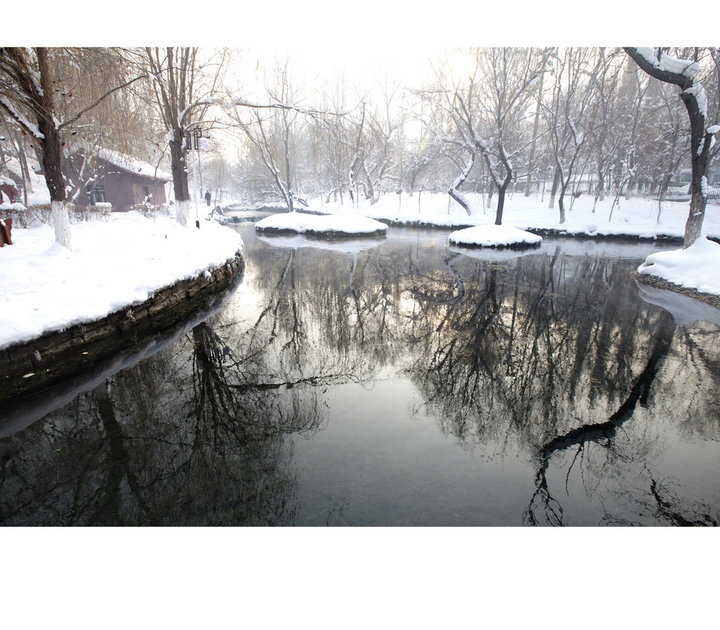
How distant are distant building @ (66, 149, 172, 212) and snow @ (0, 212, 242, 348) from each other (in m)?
14.8

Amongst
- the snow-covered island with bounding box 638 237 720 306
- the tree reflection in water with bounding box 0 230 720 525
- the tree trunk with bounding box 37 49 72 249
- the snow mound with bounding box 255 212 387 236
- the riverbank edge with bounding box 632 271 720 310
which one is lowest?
the tree reflection in water with bounding box 0 230 720 525

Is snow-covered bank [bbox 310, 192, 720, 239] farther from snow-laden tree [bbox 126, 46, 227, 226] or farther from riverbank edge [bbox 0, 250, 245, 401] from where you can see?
riverbank edge [bbox 0, 250, 245, 401]

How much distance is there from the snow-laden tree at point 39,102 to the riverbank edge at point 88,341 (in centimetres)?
281

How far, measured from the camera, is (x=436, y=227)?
24625mm

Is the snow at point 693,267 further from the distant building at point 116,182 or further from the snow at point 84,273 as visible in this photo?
the distant building at point 116,182

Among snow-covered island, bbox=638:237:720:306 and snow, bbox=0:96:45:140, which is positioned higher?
snow, bbox=0:96:45:140

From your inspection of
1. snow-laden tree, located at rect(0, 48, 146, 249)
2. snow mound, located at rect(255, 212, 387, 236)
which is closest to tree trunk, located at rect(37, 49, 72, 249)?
snow-laden tree, located at rect(0, 48, 146, 249)

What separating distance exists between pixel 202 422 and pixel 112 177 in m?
27.4

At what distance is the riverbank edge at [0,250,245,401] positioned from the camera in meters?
4.61

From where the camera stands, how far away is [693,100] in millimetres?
9805

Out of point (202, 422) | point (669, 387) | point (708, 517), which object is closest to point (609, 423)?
point (708, 517)

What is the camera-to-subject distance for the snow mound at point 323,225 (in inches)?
779

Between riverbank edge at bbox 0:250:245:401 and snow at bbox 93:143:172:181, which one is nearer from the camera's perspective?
riverbank edge at bbox 0:250:245:401

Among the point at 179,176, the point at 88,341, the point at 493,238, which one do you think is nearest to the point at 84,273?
the point at 88,341
